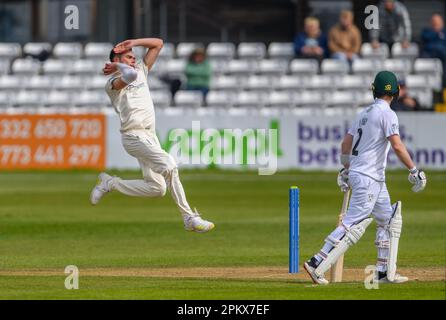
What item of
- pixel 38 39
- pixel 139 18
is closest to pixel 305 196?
pixel 139 18

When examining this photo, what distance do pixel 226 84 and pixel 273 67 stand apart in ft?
3.67

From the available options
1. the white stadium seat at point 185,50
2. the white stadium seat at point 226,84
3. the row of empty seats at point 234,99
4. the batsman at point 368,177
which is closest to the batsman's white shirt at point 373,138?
the batsman at point 368,177

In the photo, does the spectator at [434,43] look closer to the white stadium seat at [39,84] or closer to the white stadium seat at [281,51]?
the white stadium seat at [281,51]

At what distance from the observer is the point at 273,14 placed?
30547 millimetres

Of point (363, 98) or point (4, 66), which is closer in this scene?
point (363, 98)

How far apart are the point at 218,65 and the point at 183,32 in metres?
1.59

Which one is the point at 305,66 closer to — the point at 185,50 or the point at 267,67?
the point at 267,67

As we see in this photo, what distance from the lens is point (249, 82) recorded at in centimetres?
2873

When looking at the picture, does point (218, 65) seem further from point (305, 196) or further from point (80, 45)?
point (305, 196)

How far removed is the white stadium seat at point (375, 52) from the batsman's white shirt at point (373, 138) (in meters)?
17.4

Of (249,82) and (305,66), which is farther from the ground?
(305,66)

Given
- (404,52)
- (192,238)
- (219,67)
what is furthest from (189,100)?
(192,238)

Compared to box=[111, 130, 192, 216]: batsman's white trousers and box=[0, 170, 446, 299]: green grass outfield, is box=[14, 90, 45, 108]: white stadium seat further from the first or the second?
box=[111, 130, 192, 216]: batsman's white trousers

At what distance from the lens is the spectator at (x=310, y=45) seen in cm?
2861
